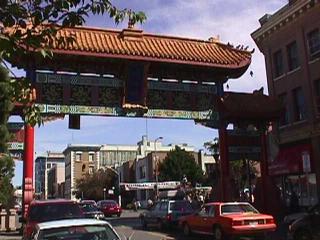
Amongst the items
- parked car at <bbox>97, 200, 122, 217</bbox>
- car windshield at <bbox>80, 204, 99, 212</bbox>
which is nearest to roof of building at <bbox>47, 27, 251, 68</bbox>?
car windshield at <bbox>80, 204, 99, 212</bbox>

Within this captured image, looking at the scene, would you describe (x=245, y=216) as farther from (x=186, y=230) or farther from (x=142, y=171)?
(x=142, y=171)

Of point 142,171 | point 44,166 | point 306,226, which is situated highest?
point 44,166

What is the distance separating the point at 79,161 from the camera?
13100cm

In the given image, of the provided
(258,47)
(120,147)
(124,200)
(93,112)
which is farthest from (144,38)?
(120,147)

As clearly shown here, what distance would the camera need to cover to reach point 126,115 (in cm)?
2498

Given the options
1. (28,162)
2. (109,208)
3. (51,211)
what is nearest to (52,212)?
(51,211)

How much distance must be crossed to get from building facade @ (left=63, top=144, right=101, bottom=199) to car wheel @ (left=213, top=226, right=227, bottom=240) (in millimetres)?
108290

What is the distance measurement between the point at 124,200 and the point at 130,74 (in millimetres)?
75005

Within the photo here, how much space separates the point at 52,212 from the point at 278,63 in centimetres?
2244

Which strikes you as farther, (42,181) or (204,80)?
(42,181)

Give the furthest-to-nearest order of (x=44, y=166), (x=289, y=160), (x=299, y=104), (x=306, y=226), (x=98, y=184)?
(x=44, y=166) < (x=98, y=184) < (x=299, y=104) < (x=289, y=160) < (x=306, y=226)

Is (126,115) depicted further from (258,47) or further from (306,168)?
(258,47)

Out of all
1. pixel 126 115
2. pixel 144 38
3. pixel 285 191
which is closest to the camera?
pixel 126 115

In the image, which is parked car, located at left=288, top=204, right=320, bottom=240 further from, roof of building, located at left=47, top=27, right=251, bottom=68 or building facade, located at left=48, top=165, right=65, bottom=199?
building facade, located at left=48, top=165, right=65, bottom=199
